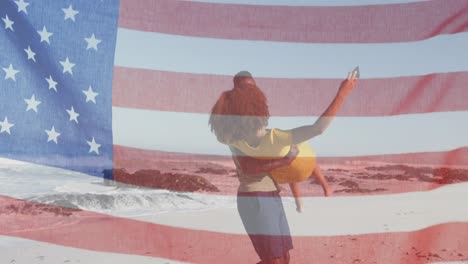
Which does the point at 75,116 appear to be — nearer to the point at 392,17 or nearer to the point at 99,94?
the point at 99,94

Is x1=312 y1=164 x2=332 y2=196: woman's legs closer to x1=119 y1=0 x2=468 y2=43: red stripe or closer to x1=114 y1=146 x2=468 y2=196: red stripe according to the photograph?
x1=114 y1=146 x2=468 y2=196: red stripe

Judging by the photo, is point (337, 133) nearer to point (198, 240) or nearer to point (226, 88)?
point (226, 88)

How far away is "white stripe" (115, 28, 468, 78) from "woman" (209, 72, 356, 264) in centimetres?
7

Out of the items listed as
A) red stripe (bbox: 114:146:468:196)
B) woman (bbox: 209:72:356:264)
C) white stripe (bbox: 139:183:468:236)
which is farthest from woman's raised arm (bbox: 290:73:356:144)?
white stripe (bbox: 139:183:468:236)

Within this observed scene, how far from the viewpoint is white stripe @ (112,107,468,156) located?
2.28 m

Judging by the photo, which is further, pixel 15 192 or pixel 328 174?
pixel 15 192

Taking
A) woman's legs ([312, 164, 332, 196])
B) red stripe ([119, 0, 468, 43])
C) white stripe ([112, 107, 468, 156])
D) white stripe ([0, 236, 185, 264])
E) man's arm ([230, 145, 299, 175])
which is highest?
red stripe ([119, 0, 468, 43])

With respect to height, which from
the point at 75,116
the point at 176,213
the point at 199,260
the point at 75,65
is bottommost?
the point at 199,260

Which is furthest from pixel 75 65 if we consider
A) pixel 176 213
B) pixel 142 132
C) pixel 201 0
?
pixel 176 213

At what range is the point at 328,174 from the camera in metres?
2.33

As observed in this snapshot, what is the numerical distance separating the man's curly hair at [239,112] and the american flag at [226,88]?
0.03m

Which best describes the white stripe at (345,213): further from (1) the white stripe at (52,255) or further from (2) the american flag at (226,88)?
(1) the white stripe at (52,255)

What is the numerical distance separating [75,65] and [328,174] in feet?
3.10

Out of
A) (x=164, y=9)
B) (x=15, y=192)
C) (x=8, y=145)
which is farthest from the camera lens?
(x=15, y=192)
